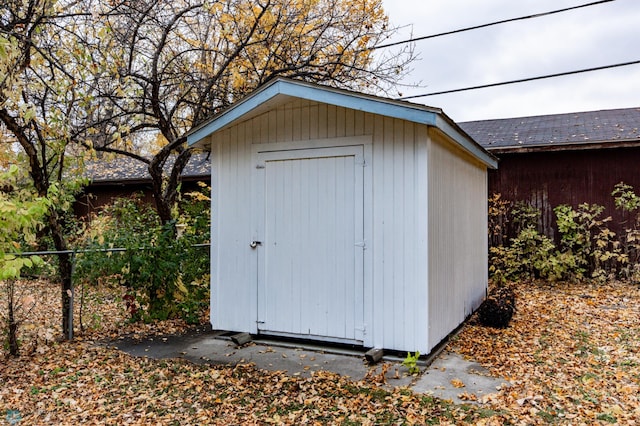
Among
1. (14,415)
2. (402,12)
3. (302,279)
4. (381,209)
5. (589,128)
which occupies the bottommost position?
(14,415)

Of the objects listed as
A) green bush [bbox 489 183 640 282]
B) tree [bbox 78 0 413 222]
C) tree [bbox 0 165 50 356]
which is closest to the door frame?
tree [bbox 78 0 413 222]

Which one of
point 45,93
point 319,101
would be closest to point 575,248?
point 319,101

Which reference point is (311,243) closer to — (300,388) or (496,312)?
(300,388)

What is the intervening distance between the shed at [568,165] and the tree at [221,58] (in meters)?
3.07

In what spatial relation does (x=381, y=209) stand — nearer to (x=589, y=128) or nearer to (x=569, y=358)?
(x=569, y=358)

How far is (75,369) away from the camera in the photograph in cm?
414

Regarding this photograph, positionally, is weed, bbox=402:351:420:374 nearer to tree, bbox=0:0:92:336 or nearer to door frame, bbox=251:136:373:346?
door frame, bbox=251:136:373:346

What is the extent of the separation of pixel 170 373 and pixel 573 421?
10.2 ft

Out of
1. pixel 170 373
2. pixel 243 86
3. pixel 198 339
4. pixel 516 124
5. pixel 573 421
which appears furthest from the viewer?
pixel 516 124

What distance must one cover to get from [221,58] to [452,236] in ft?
19.4

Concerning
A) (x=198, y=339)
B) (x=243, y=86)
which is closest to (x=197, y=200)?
(x=243, y=86)

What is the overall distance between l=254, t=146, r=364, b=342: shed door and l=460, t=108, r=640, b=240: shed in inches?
220

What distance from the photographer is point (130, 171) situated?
492 inches

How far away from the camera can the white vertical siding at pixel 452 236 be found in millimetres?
4391
